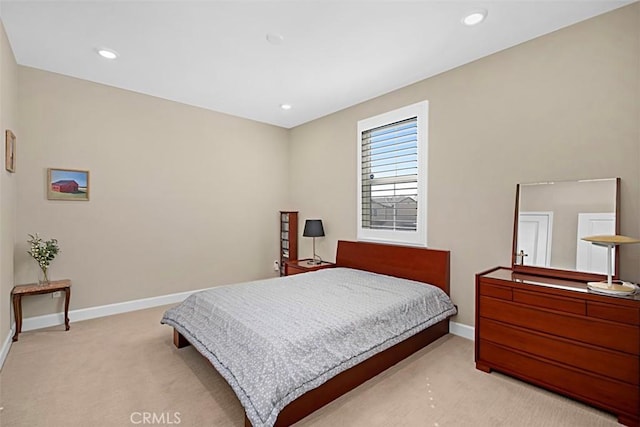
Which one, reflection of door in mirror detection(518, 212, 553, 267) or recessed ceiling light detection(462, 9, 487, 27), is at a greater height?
recessed ceiling light detection(462, 9, 487, 27)

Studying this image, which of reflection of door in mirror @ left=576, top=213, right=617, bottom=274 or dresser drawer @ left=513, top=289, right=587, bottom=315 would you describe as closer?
dresser drawer @ left=513, top=289, right=587, bottom=315

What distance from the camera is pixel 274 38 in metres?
2.61

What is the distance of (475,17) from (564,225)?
1.76m

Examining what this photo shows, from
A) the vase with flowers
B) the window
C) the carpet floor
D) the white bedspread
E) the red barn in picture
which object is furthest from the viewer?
the window

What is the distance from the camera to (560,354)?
6.63ft

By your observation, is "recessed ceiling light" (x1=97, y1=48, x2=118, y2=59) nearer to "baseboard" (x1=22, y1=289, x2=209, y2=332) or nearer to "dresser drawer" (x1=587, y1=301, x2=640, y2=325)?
"baseboard" (x1=22, y1=289, x2=209, y2=332)

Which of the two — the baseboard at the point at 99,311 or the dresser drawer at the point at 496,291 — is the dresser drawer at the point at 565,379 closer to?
the dresser drawer at the point at 496,291

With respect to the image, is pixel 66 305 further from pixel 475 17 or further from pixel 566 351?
pixel 475 17

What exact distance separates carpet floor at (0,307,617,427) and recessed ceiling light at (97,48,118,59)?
2.76 m

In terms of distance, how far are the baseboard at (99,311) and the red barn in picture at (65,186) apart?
137cm

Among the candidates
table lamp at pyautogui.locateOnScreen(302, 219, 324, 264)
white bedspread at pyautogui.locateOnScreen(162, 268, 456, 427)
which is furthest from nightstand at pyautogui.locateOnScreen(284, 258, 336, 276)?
white bedspread at pyautogui.locateOnScreen(162, 268, 456, 427)

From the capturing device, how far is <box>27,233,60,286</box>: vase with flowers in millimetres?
3096

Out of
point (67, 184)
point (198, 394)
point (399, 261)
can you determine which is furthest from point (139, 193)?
point (399, 261)

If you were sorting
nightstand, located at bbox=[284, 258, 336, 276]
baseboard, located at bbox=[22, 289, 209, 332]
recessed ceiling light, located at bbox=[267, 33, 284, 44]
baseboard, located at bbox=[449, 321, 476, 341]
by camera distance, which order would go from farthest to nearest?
nightstand, located at bbox=[284, 258, 336, 276]
baseboard, located at bbox=[22, 289, 209, 332]
baseboard, located at bbox=[449, 321, 476, 341]
recessed ceiling light, located at bbox=[267, 33, 284, 44]
